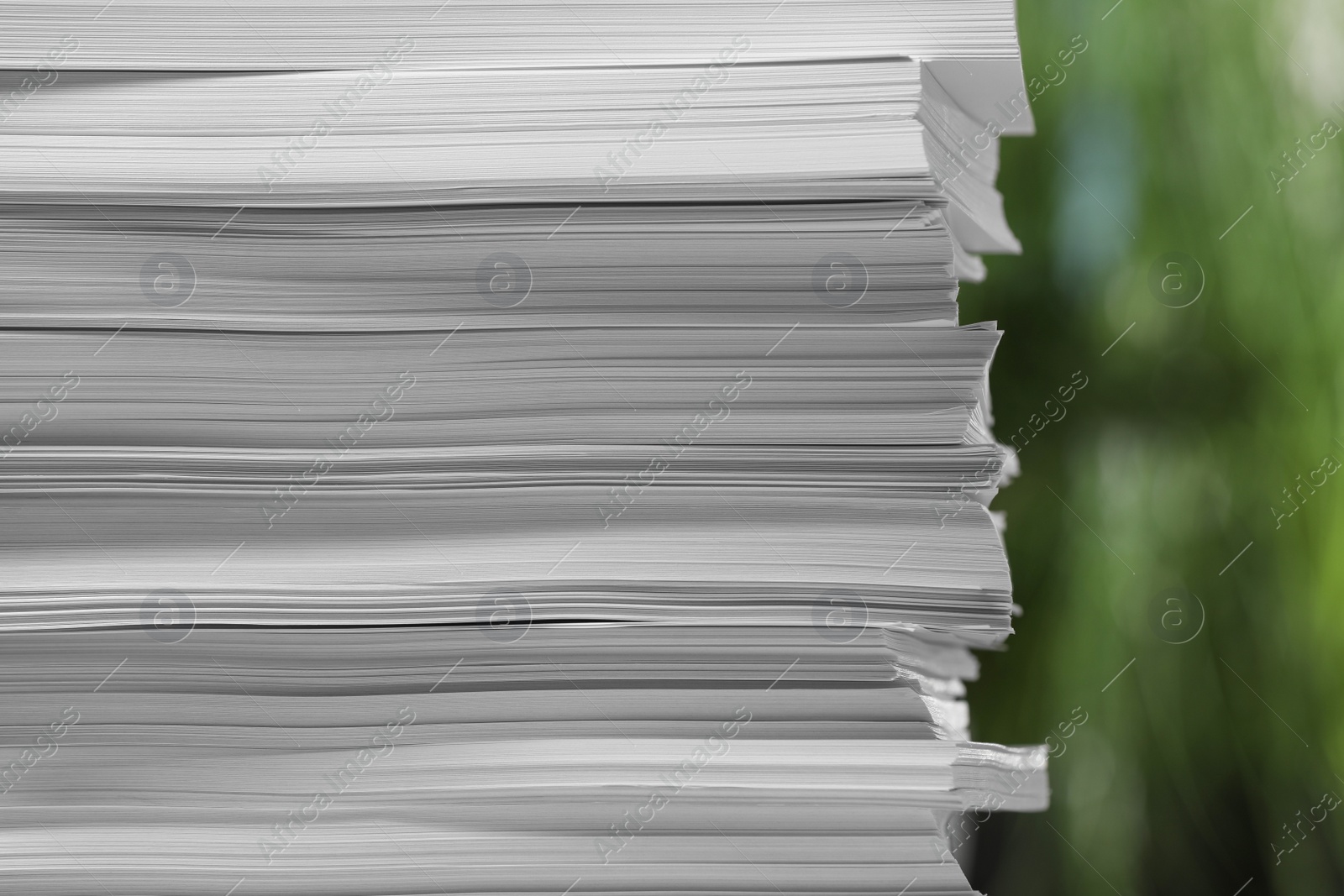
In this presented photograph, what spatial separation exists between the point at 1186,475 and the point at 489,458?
0.71 m

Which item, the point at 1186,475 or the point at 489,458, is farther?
the point at 1186,475

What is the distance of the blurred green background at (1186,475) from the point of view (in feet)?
2.63

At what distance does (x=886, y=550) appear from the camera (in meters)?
0.45

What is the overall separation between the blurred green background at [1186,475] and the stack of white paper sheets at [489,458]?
452 mm

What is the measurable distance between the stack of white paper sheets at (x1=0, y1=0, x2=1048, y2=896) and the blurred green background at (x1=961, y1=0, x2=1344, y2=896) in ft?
1.48

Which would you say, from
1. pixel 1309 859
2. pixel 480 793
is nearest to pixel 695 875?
pixel 480 793

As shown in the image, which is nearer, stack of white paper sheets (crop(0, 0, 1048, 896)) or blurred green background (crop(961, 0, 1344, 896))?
stack of white paper sheets (crop(0, 0, 1048, 896))

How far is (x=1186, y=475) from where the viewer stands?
83 cm

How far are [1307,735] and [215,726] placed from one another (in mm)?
925

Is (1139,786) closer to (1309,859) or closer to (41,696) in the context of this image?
(1309,859)

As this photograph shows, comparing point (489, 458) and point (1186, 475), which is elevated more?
point (489, 458)

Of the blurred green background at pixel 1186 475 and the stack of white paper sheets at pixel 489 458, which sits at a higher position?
the stack of white paper sheets at pixel 489 458

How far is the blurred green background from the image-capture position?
0.80 metres

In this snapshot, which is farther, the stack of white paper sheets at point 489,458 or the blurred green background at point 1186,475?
the blurred green background at point 1186,475
